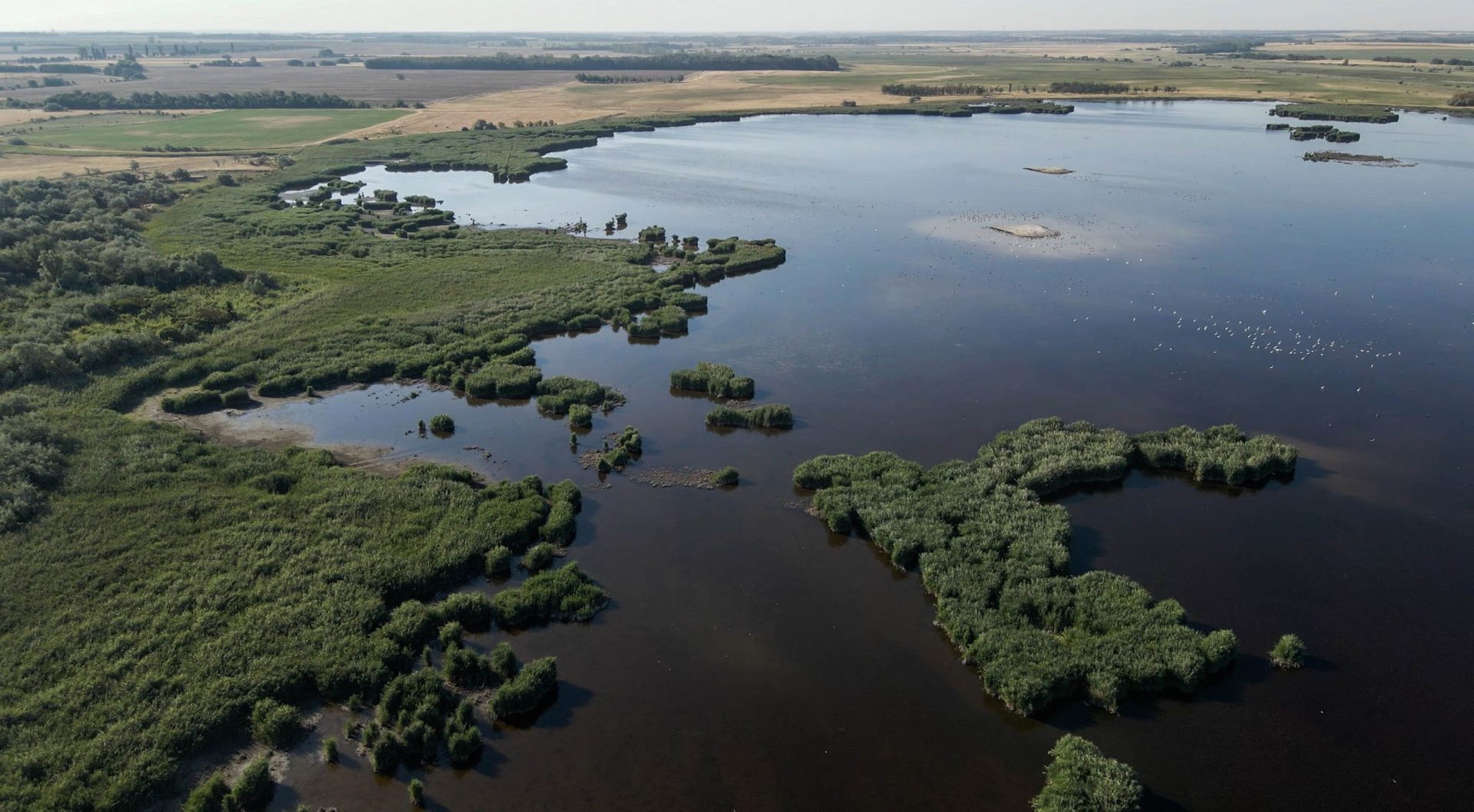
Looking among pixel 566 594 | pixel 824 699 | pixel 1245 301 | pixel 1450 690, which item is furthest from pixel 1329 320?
pixel 566 594

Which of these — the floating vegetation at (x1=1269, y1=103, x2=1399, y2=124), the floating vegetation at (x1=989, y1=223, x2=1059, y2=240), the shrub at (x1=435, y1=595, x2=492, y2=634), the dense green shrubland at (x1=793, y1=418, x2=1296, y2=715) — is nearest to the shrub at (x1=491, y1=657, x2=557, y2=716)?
the shrub at (x1=435, y1=595, x2=492, y2=634)

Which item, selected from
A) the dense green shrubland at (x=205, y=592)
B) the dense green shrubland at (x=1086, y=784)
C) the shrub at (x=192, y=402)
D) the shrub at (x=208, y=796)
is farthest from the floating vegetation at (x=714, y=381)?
the shrub at (x=208, y=796)

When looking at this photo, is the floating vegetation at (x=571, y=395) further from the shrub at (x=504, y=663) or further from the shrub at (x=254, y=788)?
the shrub at (x=254, y=788)

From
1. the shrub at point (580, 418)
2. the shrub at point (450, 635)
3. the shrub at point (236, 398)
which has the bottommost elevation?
the shrub at point (450, 635)

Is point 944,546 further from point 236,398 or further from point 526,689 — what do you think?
point 236,398

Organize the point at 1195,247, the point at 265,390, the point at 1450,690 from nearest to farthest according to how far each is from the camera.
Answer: the point at 1450,690 < the point at 265,390 < the point at 1195,247

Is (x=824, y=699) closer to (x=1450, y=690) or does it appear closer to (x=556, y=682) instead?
(x=556, y=682)

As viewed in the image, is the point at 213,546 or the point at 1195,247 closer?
the point at 213,546

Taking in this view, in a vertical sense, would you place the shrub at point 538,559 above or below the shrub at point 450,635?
above
